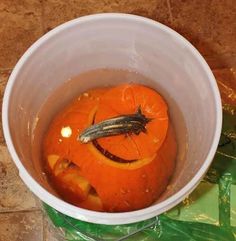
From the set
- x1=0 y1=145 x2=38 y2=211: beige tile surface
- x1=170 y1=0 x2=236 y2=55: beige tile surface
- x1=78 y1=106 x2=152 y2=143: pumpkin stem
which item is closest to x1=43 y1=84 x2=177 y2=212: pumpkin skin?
x1=78 y1=106 x2=152 y2=143: pumpkin stem

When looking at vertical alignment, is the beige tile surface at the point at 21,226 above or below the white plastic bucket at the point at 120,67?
below

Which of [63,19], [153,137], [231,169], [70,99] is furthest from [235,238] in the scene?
[63,19]

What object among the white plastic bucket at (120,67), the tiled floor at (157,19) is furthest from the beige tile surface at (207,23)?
the white plastic bucket at (120,67)

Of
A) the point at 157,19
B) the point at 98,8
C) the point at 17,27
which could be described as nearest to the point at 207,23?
the point at 157,19

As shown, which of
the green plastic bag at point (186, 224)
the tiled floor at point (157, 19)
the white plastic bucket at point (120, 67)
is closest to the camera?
the white plastic bucket at point (120, 67)

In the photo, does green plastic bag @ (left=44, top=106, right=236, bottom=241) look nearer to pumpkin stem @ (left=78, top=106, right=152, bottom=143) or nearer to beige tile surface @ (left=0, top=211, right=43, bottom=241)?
beige tile surface @ (left=0, top=211, right=43, bottom=241)

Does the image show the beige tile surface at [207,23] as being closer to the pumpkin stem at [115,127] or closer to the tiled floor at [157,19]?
the tiled floor at [157,19]

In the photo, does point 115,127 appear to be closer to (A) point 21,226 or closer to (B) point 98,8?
(A) point 21,226

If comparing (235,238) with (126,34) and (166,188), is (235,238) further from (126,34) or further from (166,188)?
(126,34)
